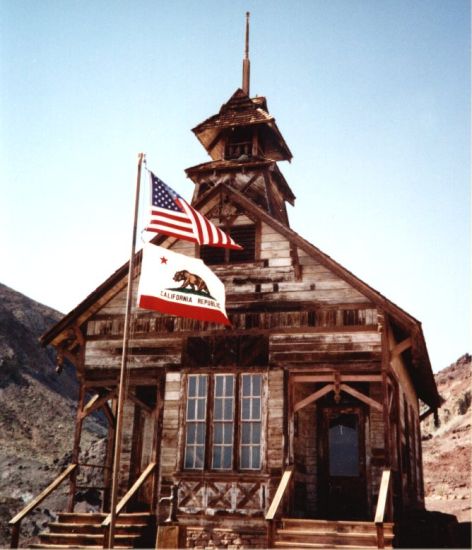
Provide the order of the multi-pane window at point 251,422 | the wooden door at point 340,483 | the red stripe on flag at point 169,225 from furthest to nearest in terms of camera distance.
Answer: the wooden door at point 340,483 < the multi-pane window at point 251,422 < the red stripe on flag at point 169,225

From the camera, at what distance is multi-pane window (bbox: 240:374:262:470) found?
578 inches

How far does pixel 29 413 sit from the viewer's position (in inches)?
1644

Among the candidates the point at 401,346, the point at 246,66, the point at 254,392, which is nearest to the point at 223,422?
the point at 254,392

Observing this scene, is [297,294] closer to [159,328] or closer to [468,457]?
[159,328]

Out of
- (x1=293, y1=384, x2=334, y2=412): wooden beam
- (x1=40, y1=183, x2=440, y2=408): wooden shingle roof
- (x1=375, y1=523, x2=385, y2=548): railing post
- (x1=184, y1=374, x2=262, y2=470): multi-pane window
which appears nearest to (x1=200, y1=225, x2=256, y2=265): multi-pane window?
(x1=40, y1=183, x2=440, y2=408): wooden shingle roof

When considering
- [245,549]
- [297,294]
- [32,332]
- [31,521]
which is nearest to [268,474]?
[245,549]

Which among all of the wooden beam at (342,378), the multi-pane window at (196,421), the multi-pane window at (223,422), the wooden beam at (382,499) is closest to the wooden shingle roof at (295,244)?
the wooden beam at (342,378)

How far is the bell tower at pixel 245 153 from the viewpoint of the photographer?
2153cm

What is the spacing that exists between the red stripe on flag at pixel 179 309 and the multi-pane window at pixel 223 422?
7.40 ft

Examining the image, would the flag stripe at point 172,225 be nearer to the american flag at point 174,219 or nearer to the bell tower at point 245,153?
the american flag at point 174,219

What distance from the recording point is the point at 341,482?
54.5 feet

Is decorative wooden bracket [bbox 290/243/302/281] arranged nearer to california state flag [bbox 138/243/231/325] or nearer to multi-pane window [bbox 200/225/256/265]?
multi-pane window [bbox 200/225/256/265]

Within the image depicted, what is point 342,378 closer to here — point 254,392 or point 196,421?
point 254,392

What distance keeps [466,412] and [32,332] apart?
1493 inches
